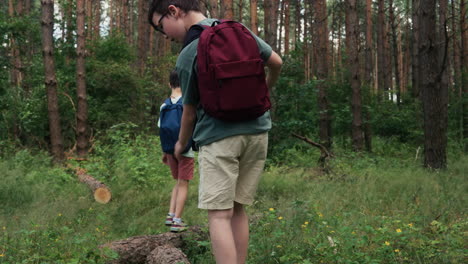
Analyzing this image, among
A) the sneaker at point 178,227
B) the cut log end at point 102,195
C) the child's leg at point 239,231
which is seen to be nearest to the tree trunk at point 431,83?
the sneaker at point 178,227

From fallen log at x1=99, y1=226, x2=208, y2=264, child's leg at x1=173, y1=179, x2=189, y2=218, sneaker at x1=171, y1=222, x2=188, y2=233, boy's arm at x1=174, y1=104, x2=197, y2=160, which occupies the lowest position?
fallen log at x1=99, y1=226, x2=208, y2=264

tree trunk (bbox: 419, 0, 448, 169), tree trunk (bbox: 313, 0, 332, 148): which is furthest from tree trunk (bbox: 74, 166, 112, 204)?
tree trunk (bbox: 313, 0, 332, 148)

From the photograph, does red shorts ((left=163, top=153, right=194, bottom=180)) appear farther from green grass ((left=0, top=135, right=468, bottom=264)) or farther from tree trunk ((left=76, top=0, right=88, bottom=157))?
tree trunk ((left=76, top=0, right=88, bottom=157))

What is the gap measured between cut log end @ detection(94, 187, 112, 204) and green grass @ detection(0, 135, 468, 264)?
112mm

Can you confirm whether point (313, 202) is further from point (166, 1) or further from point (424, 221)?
point (166, 1)

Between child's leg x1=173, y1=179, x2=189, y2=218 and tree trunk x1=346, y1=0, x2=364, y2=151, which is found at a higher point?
tree trunk x1=346, y1=0, x2=364, y2=151

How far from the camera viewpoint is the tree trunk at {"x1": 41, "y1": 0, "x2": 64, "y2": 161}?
9742 mm

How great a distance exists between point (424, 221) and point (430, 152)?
A: 390 cm

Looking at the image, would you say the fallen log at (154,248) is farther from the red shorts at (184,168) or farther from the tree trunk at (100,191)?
the tree trunk at (100,191)

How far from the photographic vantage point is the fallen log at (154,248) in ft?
11.4

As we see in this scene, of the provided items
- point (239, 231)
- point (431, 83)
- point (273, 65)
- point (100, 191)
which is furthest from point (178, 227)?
point (431, 83)

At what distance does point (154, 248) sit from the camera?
3.96m

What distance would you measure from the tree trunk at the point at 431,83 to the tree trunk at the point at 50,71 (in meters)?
7.83

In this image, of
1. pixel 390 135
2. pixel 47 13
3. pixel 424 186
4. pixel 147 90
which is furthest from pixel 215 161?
pixel 390 135
